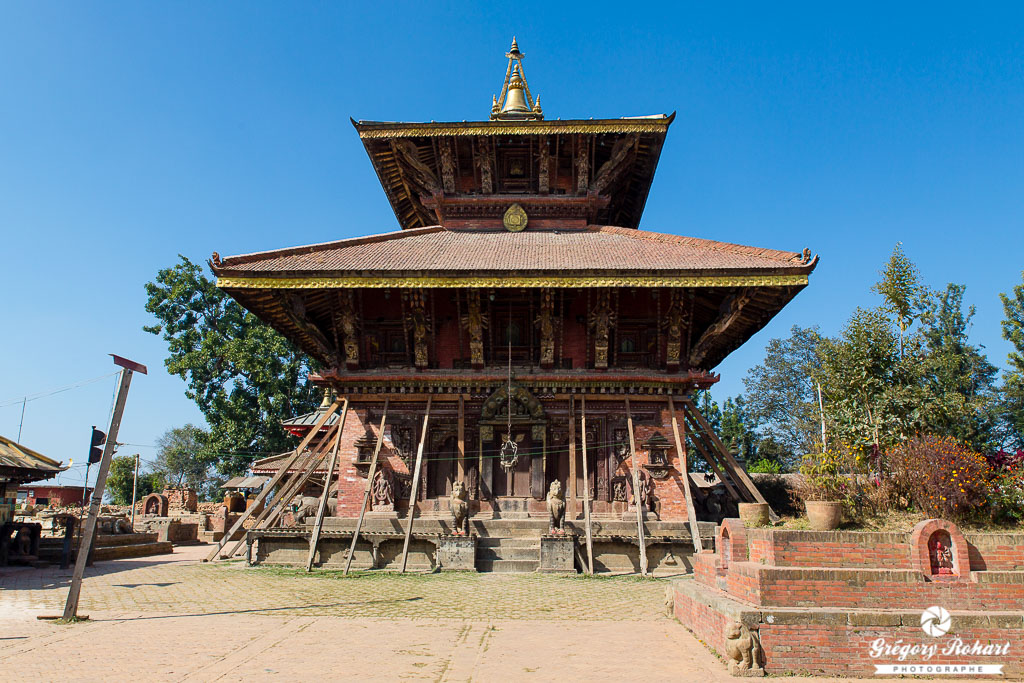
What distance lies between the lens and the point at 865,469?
1498 centimetres

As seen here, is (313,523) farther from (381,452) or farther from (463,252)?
(463,252)

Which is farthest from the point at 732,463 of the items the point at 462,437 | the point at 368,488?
the point at 368,488

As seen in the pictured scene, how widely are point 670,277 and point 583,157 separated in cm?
658

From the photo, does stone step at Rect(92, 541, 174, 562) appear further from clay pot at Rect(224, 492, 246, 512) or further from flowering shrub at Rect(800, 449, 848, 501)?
flowering shrub at Rect(800, 449, 848, 501)

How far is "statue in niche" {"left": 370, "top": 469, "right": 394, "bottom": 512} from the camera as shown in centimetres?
1753

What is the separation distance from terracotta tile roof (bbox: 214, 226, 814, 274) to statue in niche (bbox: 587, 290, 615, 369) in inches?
47.7

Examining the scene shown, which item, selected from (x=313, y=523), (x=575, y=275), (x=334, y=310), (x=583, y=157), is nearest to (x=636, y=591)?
(x=575, y=275)

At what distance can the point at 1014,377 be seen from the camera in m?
33.0

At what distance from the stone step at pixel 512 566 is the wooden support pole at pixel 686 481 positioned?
373cm

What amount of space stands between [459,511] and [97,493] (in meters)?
7.88

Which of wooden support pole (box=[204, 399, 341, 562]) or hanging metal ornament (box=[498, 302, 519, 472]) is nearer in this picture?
wooden support pole (box=[204, 399, 341, 562])

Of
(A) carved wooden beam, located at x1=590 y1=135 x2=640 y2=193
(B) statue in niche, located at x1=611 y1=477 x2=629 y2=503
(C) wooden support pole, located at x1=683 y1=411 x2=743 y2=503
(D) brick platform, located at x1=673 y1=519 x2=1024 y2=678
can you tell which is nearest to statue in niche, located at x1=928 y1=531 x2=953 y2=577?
(D) brick platform, located at x1=673 y1=519 x2=1024 y2=678

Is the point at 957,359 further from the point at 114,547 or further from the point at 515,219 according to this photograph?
the point at 114,547

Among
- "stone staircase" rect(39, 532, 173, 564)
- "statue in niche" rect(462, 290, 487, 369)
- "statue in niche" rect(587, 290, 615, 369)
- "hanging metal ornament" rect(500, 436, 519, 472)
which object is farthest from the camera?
"stone staircase" rect(39, 532, 173, 564)
